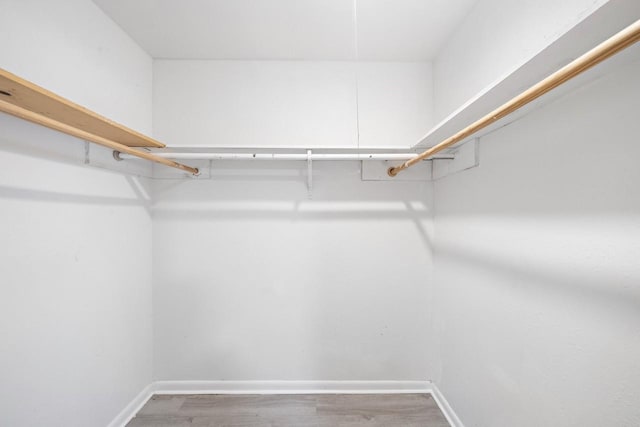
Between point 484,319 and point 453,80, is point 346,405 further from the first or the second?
point 453,80

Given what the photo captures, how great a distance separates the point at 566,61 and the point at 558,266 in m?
0.62

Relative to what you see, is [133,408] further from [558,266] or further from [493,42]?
[493,42]

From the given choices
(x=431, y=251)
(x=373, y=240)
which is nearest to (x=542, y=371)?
(x=431, y=251)

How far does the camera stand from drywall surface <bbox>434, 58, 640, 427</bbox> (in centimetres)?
64

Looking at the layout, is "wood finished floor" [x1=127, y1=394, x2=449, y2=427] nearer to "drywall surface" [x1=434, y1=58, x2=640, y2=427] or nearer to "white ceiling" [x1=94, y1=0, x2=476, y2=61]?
"drywall surface" [x1=434, y1=58, x2=640, y2=427]

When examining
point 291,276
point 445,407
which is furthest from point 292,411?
point 445,407

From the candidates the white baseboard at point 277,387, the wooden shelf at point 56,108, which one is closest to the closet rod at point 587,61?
the wooden shelf at point 56,108

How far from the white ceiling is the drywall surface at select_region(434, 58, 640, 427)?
0.76 m

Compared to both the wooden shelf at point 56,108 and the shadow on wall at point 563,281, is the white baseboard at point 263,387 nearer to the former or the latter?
the shadow on wall at point 563,281

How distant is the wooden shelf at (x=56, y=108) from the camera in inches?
28.1

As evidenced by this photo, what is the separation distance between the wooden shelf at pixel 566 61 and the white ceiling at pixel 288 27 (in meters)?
0.72

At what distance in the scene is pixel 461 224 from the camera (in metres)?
1.34

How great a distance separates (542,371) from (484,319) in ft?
1.01

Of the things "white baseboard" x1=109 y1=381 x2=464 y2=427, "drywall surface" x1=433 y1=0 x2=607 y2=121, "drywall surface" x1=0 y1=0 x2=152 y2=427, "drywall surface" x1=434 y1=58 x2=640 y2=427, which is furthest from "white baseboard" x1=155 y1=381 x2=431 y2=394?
"drywall surface" x1=433 y1=0 x2=607 y2=121
